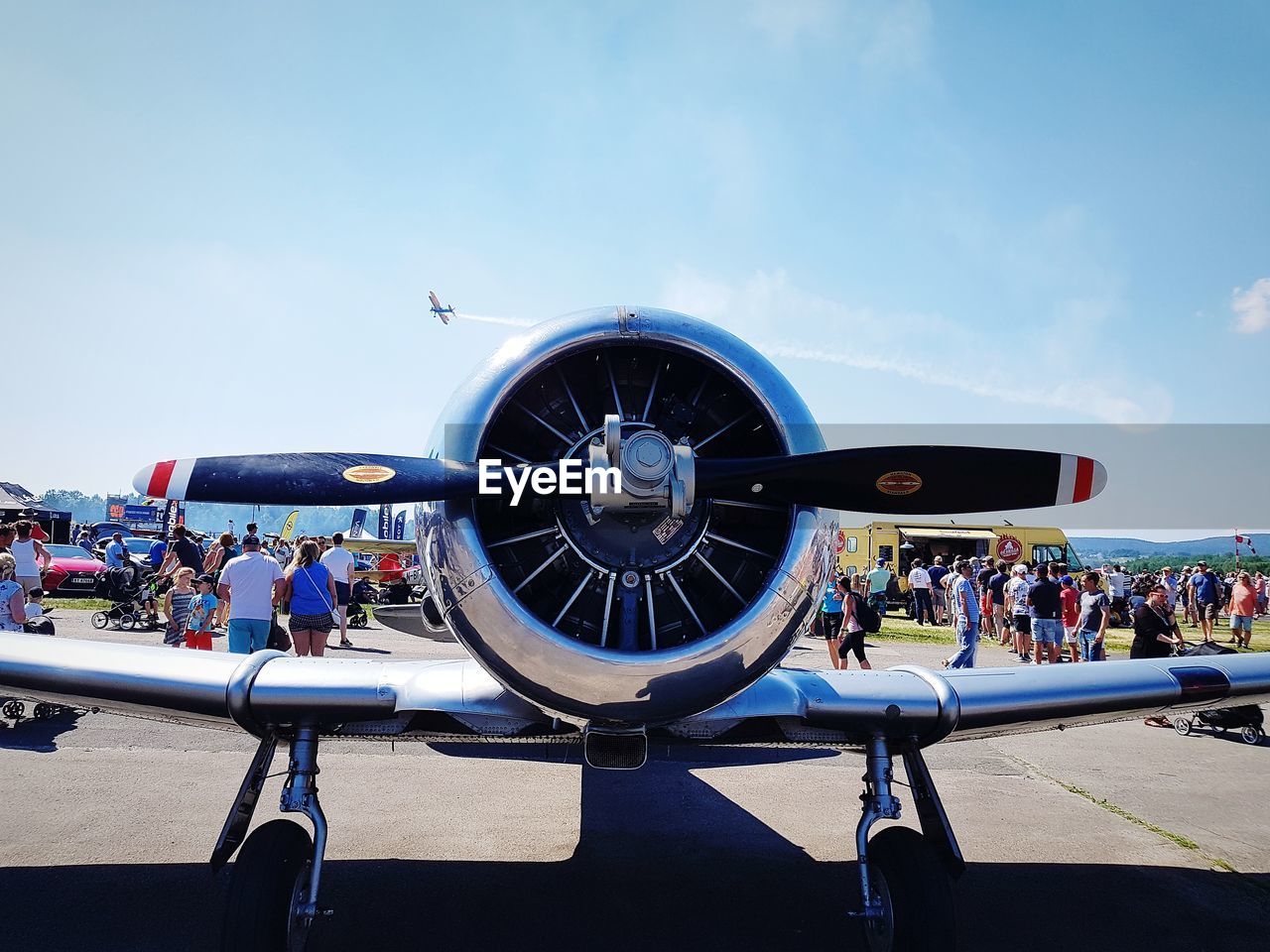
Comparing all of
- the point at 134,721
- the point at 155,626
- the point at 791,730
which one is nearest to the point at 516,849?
the point at 791,730

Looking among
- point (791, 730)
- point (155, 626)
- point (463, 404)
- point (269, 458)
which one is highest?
point (463, 404)

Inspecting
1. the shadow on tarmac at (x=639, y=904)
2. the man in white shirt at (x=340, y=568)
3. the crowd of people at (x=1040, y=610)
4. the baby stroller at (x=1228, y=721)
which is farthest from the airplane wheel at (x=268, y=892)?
the man in white shirt at (x=340, y=568)

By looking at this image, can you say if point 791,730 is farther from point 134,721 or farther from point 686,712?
point 134,721

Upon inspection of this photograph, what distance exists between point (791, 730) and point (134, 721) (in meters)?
6.77

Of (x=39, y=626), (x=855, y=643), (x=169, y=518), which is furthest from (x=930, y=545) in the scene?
(x=169, y=518)

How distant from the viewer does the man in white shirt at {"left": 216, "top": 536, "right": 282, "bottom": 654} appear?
7.15 meters

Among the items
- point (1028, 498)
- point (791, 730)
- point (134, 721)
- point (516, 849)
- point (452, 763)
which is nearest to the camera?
point (1028, 498)

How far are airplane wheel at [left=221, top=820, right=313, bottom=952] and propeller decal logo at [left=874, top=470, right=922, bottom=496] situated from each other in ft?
9.01

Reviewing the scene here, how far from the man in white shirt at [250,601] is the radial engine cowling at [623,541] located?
4.61m

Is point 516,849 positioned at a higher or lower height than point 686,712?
lower

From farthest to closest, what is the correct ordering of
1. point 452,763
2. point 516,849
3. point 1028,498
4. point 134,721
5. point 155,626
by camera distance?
point 155,626 < point 134,721 < point 452,763 < point 516,849 < point 1028,498

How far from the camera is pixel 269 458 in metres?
3.16

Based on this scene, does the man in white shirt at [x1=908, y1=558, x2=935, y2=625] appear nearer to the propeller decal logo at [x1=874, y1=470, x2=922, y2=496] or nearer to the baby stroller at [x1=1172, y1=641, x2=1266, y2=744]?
the baby stroller at [x1=1172, y1=641, x2=1266, y2=744]

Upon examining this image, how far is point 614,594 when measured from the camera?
331 cm
